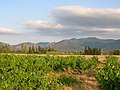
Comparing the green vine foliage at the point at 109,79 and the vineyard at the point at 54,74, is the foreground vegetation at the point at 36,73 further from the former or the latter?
the green vine foliage at the point at 109,79

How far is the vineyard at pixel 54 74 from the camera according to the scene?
16.4 m

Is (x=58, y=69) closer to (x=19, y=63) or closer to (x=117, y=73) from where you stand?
(x=19, y=63)

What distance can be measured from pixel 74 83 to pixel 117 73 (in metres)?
7.70

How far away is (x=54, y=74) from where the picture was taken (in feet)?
87.1

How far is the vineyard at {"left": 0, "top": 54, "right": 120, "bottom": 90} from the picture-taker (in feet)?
53.8

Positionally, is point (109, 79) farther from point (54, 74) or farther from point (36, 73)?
point (54, 74)

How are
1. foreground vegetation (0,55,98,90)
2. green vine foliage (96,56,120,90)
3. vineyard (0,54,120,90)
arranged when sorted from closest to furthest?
green vine foliage (96,56,120,90)
vineyard (0,54,120,90)
foreground vegetation (0,55,98,90)

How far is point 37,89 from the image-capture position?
59.9 feet

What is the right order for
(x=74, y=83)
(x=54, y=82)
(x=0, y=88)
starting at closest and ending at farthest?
(x=0, y=88) < (x=54, y=82) < (x=74, y=83)

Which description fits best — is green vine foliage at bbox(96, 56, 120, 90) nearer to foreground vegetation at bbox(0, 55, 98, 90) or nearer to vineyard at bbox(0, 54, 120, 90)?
vineyard at bbox(0, 54, 120, 90)

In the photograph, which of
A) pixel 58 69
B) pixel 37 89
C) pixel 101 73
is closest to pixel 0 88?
pixel 37 89

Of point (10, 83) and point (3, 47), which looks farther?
point (3, 47)

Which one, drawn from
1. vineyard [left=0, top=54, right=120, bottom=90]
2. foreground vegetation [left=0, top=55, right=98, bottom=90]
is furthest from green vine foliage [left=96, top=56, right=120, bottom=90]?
foreground vegetation [left=0, top=55, right=98, bottom=90]

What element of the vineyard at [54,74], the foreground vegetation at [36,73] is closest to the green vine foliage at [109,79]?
the vineyard at [54,74]
